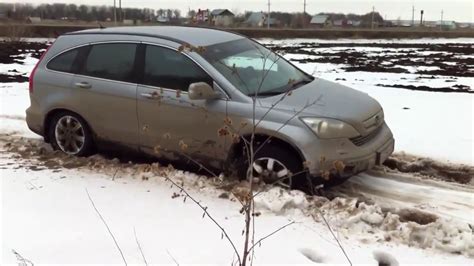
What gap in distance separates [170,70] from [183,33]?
621 millimetres

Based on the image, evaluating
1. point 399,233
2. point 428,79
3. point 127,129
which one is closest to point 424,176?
point 399,233

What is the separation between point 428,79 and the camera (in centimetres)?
1556

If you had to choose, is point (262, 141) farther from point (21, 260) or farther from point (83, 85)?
point (21, 260)

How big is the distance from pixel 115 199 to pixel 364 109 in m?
2.62

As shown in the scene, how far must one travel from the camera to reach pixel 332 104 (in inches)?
196

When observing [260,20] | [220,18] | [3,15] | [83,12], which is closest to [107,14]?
[83,12]

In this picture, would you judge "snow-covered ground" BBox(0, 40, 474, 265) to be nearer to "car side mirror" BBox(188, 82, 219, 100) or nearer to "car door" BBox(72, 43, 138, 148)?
"car door" BBox(72, 43, 138, 148)

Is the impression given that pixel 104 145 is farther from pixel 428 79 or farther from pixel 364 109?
pixel 428 79

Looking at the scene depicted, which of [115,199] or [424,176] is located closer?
[115,199]

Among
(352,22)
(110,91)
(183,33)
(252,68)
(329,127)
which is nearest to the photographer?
(329,127)

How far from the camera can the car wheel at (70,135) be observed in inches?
234

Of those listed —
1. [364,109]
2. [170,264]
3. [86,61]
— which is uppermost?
[86,61]

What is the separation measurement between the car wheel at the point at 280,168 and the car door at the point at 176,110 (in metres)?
0.40

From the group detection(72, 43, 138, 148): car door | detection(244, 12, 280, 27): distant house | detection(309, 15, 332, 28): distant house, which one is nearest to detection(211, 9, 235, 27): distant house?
detection(72, 43, 138, 148): car door
